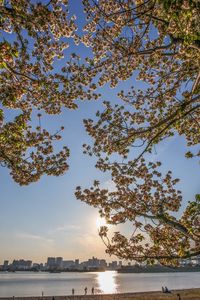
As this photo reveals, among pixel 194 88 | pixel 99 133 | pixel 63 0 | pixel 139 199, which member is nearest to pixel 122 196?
pixel 139 199

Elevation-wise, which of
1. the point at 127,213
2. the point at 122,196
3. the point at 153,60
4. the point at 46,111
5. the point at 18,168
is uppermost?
the point at 153,60

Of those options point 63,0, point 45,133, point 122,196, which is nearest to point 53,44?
point 63,0

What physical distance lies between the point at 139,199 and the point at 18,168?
434 centimetres

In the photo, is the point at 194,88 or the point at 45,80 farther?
the point at 45,80

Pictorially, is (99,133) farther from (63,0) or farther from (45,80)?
(63,0)

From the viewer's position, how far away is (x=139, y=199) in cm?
987

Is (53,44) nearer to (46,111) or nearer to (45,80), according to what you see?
(45,80)

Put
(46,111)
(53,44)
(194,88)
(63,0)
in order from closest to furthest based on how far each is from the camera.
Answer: (194,88)
(63,0)
(53,44)
(46,111)

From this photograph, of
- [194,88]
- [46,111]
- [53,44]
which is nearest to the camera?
Result: [194,88]

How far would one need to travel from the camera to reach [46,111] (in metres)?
10.3

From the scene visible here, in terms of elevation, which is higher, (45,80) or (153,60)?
(153,60)

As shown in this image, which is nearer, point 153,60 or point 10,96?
point 10,96

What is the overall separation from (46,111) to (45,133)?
798mm

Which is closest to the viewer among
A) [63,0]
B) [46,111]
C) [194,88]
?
[194,88]
